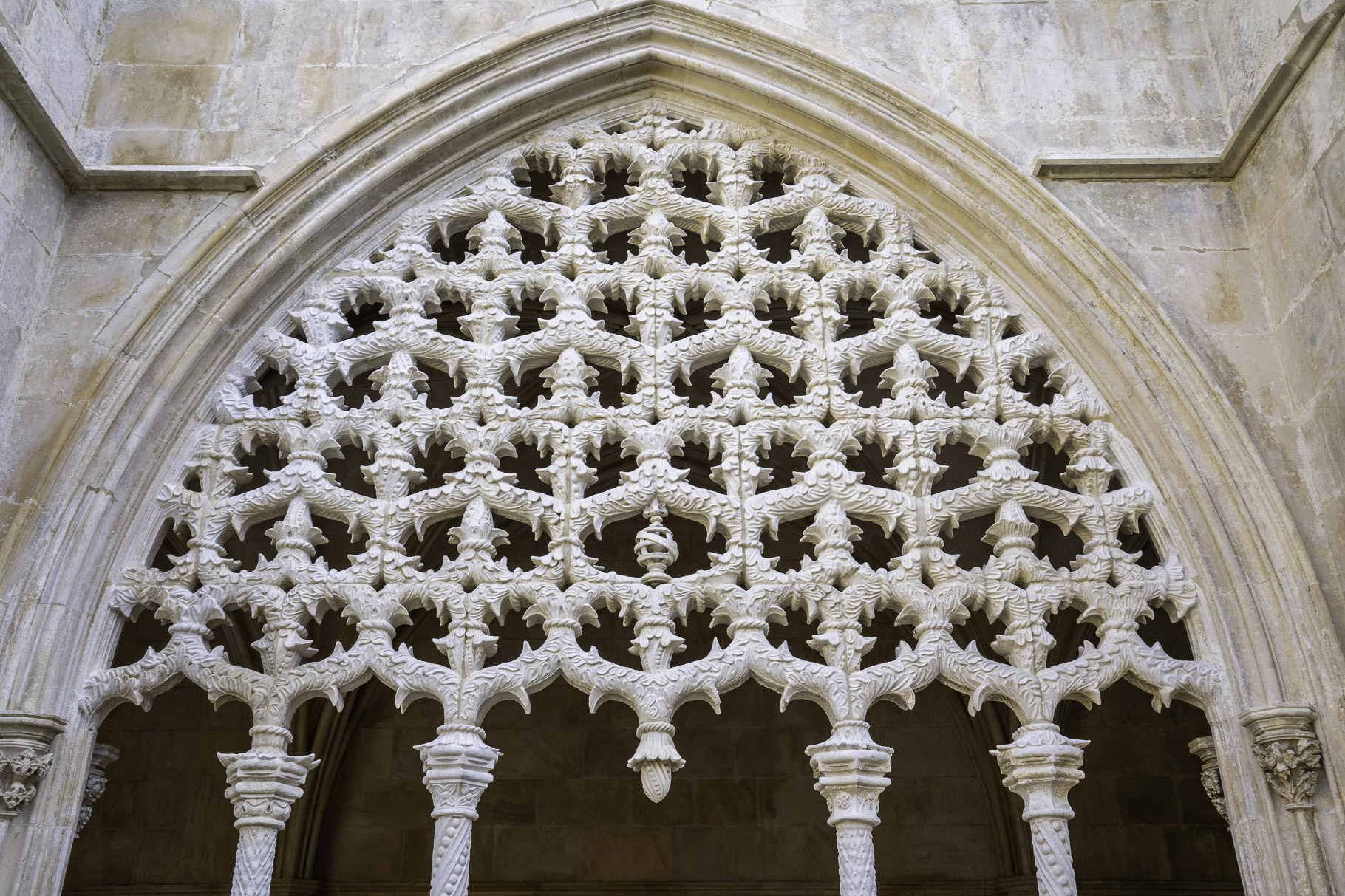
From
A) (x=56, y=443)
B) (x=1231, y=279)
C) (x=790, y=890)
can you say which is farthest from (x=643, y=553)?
(x=790, y=890)

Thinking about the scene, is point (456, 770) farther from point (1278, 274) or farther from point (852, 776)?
point (1278, 274)

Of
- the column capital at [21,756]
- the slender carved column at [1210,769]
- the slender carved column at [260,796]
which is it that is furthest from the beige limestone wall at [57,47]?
the slender carved column at [1210,769]

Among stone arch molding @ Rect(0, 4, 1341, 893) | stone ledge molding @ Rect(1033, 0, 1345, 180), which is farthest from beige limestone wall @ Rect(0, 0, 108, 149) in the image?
stone ledge molding @ Rect(1033, 0, 1345, 180)

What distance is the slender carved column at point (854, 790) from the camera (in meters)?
4.23

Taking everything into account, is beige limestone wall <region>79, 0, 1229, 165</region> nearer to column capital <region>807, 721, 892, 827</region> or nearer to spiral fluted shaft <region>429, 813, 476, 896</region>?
column capital <region>807, 721, 892, 827</region>

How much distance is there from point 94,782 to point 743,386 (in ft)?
9.50

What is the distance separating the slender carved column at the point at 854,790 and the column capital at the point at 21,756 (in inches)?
107

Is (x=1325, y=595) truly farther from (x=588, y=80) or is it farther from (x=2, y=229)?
(x=2, y=229)

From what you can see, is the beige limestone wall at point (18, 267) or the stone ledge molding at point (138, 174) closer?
the beige limestone wall at point (18, 267)

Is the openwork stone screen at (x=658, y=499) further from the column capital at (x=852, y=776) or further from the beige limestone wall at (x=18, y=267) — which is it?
the beige limestone wall at (x=18, y=267)

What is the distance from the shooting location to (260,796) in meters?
4.33

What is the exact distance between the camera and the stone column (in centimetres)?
419

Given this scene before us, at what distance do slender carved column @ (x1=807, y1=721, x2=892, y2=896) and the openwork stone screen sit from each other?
0.01 meters

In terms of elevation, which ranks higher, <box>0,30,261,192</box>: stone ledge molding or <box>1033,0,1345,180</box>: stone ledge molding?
<box>1033,0,1345,180</box>: stone ledge molding
